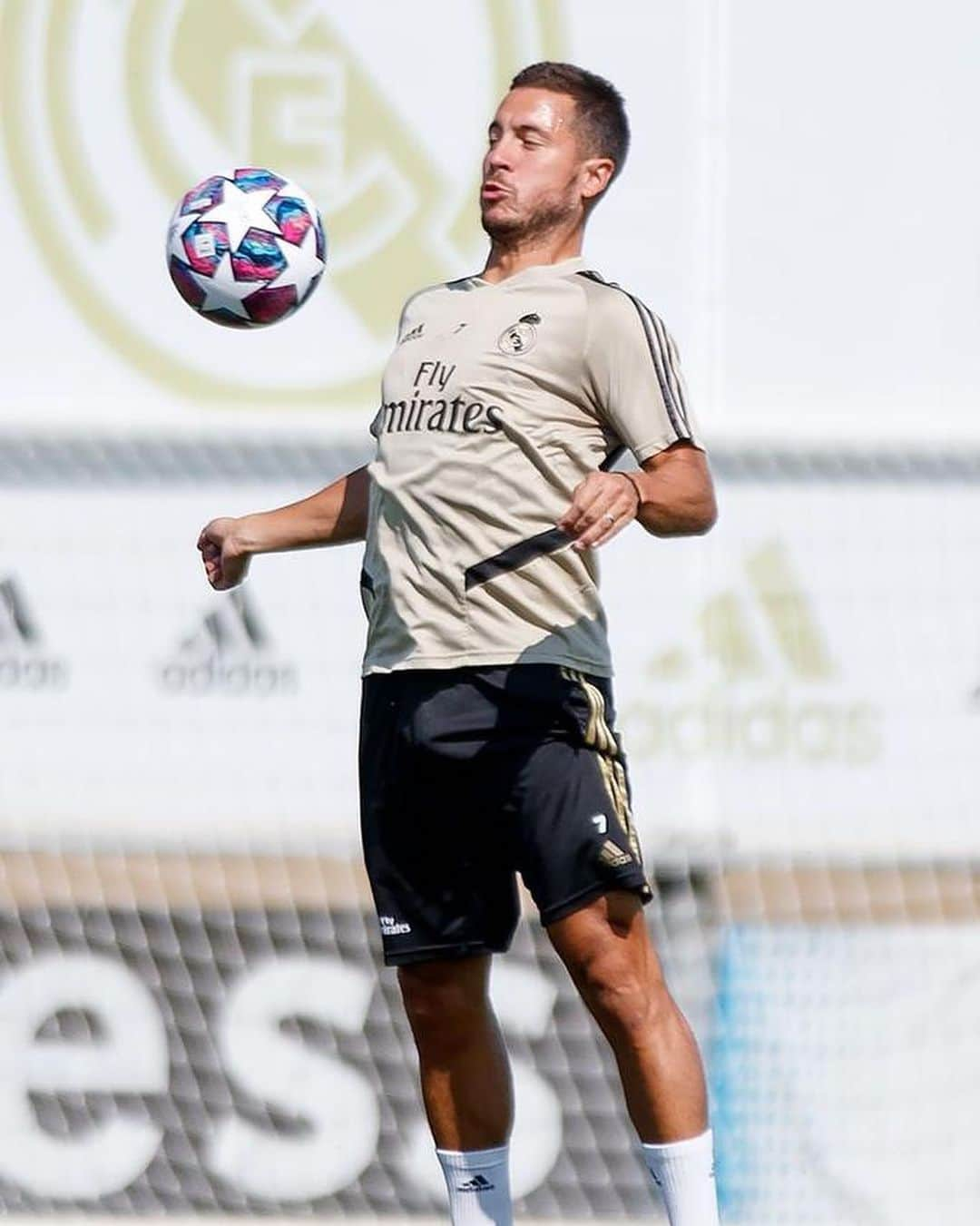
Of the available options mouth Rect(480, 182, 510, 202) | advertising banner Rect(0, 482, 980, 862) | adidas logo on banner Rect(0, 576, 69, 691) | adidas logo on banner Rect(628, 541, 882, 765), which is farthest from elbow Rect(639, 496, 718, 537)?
adidas logo on banner Rect(0, 576, 69, 691)

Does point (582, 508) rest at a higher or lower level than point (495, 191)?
lower

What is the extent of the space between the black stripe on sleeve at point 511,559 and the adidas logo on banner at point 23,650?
12.4 ft

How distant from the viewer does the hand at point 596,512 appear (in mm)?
2760

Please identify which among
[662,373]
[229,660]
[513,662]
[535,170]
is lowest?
[229,660]

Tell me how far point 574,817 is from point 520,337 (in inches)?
24.9

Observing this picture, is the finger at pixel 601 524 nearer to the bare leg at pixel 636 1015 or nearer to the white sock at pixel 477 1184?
the bare leg at pixel 636 1015

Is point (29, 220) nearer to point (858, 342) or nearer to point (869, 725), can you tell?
point (858, 342)

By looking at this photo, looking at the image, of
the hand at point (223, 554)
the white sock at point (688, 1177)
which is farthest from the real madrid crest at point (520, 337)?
the white sock at point (688, 1177)

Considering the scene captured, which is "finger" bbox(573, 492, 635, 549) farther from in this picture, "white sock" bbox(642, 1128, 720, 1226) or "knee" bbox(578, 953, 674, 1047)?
"white sock" bbox(642, 1128, 720, 1226)

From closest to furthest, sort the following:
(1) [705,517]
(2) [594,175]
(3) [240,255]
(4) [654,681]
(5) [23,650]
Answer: (1) [705,517]
(2) [594,175]
(3) [240,255]
(4) [654,681]
(5) [23,650]

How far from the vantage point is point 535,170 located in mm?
3189

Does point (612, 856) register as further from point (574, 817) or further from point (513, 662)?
point (513, 662)

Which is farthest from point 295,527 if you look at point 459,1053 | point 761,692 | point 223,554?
point 761,692

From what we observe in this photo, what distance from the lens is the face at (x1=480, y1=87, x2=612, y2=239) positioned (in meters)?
3.19
